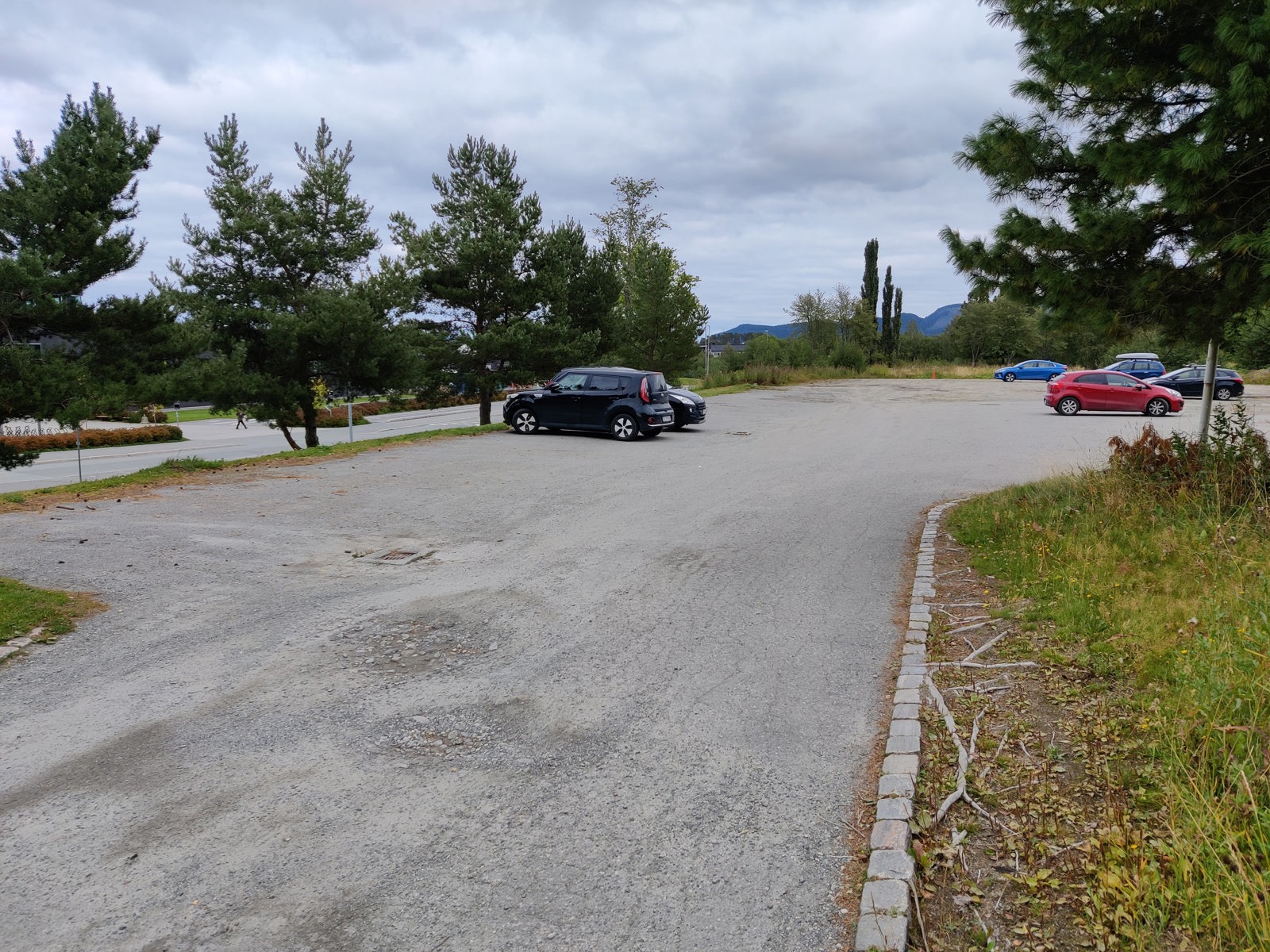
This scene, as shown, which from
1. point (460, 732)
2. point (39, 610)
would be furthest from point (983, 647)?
point (39, 610)

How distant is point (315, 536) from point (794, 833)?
22.5 ft

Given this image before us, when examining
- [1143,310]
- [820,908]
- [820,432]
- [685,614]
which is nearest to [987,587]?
[685,614]

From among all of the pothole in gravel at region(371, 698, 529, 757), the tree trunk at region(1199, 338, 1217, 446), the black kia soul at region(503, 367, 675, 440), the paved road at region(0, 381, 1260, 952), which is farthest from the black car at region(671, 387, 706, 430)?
the pothole in gravel at region(371, 698, 529, 757)

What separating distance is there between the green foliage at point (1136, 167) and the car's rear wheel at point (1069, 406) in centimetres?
2279

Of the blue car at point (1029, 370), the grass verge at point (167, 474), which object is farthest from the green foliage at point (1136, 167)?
the blue car at point (1029, 370)

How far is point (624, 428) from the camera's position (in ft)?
64.1

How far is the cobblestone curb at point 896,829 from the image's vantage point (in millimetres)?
2674

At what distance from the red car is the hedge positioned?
45.7 m

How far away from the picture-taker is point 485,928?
271 centimetres

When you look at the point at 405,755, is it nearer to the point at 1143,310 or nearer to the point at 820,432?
the point at 1143,310

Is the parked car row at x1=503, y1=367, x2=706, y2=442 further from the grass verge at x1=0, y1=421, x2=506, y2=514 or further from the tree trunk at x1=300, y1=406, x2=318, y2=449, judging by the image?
the tree trunk at x1=300, y1=406, x2=318, y2=449

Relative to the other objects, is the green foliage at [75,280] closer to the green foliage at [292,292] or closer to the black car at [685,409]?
the green foliage at [292,292]

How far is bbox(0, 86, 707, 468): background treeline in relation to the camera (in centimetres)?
1407

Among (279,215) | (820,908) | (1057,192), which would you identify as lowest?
(820,908)
